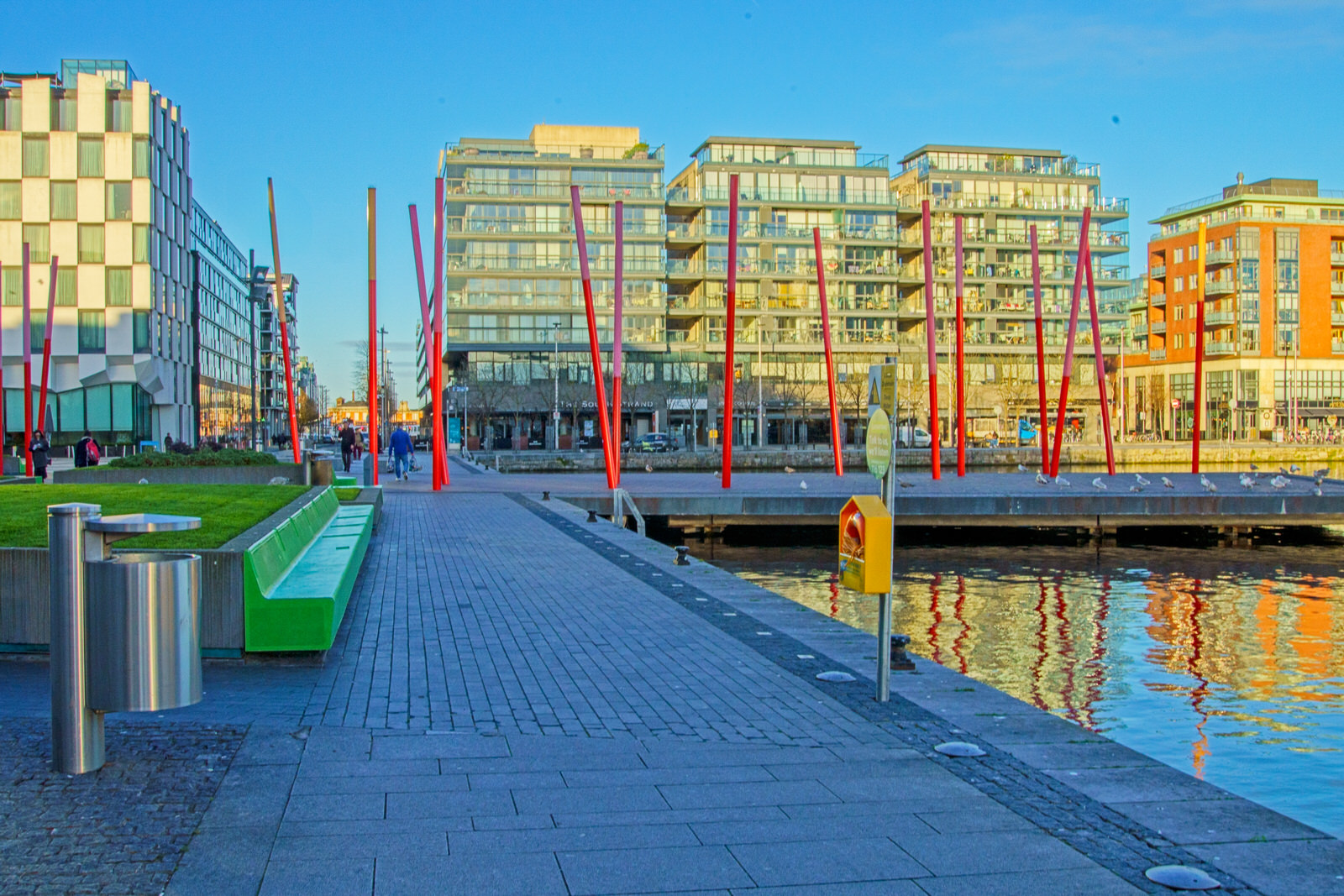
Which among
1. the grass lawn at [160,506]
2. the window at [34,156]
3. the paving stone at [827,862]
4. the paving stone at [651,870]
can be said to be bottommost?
the paving stone at [827,862]

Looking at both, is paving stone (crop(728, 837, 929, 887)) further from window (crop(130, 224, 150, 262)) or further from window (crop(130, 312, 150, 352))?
window (crop(130, 224, 150, 262))

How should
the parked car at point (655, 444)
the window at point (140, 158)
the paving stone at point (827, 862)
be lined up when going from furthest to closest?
the parked car at point (655, 444), the window at point (140, 158), the paving stone at point (827, 862)

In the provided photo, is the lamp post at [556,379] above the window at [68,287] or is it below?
below

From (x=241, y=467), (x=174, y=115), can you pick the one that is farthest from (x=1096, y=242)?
(x=241, y=467)

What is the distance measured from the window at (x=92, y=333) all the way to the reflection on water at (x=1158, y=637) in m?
41.8

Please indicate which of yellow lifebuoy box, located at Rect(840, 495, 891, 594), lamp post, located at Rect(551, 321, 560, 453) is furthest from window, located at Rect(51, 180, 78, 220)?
yellow lifebuoy box, located at Rect(840, 495, 891, 594)

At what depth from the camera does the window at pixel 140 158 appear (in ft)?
191

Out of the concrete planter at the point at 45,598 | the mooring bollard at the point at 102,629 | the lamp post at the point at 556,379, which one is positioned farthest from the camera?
the lamp post at the point at 556,379

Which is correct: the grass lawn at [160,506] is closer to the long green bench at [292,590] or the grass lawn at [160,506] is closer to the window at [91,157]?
the long green bench at [292,590]

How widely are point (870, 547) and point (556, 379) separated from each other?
7453cm

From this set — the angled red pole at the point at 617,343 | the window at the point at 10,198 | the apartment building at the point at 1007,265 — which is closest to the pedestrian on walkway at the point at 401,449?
the angled red pole at the point at 617,343

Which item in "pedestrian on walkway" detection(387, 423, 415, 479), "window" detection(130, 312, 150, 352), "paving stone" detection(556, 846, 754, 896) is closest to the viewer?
"paving stone" detection(556, 846, 754, 896)

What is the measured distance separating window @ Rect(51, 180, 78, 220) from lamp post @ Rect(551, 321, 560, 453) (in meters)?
30.5

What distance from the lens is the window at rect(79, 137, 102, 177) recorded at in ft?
189
